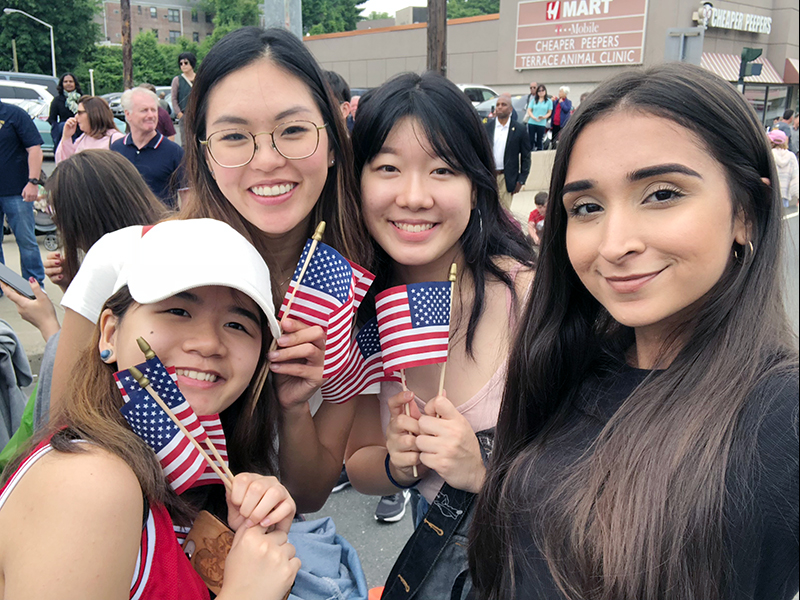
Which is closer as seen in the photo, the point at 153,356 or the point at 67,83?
the point at 153,356

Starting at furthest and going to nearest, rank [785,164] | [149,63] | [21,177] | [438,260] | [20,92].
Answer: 1. [149,63]
2. [20,92]
3. [785,164]
4. [21,177]
5. [438,260]

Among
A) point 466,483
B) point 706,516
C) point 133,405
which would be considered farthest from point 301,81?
point 706,516

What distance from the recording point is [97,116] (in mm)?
8086

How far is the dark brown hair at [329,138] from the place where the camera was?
2494 mm

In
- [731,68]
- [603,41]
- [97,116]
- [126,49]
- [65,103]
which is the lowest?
[97,116]

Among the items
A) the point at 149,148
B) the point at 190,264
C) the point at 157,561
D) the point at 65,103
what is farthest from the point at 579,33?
the point at 157,561

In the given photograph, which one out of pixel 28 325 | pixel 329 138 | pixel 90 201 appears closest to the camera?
pixel 329 138

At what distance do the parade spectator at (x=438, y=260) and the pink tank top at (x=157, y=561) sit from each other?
77 centimetres

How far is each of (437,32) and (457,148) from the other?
12497 mm

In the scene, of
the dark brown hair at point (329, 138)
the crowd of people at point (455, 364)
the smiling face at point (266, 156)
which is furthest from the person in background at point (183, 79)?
the crowd of people at point (455, 364)

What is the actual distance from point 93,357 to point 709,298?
5.43 ft

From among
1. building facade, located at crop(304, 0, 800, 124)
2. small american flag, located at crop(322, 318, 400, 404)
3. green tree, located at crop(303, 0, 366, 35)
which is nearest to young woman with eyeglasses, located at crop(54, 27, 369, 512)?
small american flag, located at crop(322, 318, 400, 404)

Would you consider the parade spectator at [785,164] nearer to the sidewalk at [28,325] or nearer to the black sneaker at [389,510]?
Answer: the black sneaker at [389,510]

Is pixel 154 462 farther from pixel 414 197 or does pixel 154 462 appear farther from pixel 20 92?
pixel 20 92
